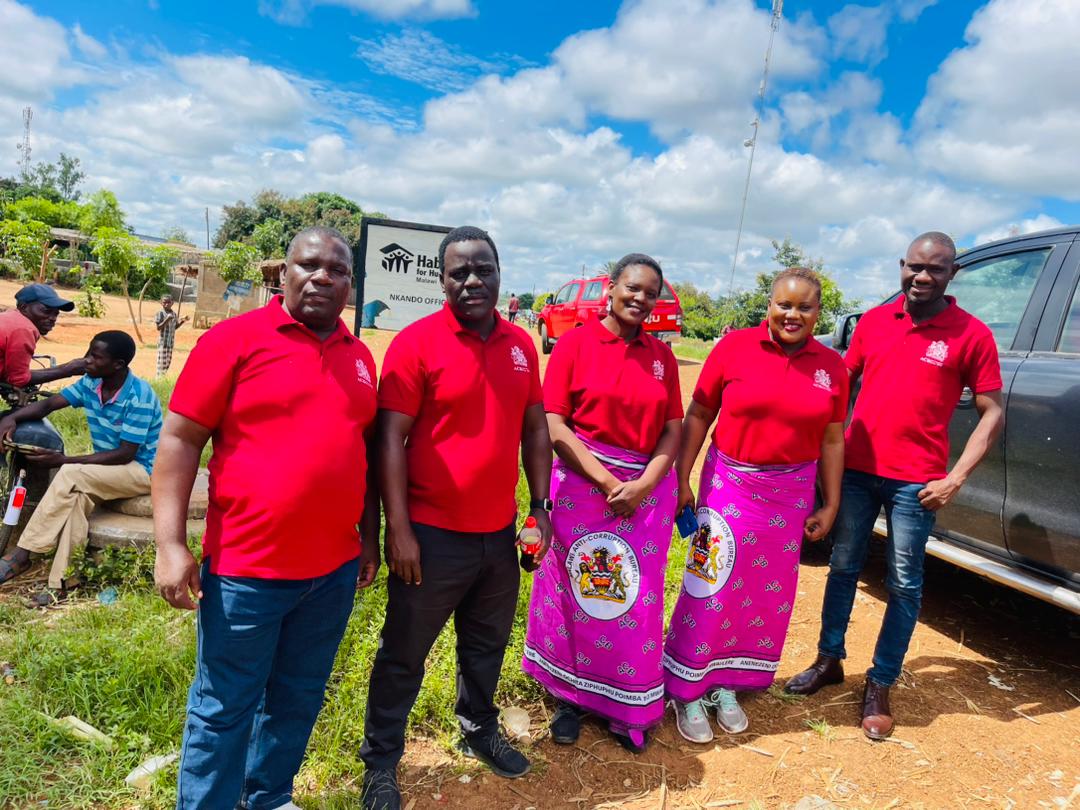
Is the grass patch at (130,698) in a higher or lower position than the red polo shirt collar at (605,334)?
lower

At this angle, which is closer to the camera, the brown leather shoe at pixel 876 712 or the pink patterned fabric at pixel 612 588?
the pink patterned fabric at pixel 612 588

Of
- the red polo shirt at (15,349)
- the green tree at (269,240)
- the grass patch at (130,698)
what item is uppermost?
the green tree at (269,240)

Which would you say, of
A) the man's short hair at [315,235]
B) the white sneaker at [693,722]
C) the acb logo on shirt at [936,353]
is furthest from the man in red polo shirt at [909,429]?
the man's short hair at [315,235]

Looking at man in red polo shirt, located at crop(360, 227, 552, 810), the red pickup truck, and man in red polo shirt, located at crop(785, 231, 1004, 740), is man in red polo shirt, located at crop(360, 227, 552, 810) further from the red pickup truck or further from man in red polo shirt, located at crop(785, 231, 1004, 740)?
the red pickup truck

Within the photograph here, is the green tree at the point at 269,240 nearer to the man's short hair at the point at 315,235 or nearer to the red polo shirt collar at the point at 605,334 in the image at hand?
the red polo shirt collar at the point at 605,334

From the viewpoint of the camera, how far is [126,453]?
414 cm

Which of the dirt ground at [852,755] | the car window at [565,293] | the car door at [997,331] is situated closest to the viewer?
the dirt ground at [852,755]

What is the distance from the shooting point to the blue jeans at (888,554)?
9.64 ft

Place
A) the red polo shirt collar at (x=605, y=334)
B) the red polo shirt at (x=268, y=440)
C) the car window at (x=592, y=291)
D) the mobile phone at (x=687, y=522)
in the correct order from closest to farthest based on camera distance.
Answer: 1. the red polo shirt at (x=268, y=440)
2. the red polo shirt collar at (x=605, y=334)
3. the mobile phone at (x=687, y=522)
4. the car window at (x=592, y=291)

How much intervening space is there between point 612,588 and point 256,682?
1.33 metres

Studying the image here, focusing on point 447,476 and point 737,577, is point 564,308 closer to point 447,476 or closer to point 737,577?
point 737,577

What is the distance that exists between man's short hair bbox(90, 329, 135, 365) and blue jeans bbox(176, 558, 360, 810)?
256 cm

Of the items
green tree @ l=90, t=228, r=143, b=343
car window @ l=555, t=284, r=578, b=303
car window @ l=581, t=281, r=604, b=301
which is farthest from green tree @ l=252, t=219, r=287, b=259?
car window @ l=581, t=281, r=604, b=301

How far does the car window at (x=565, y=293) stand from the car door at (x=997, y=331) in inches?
463
